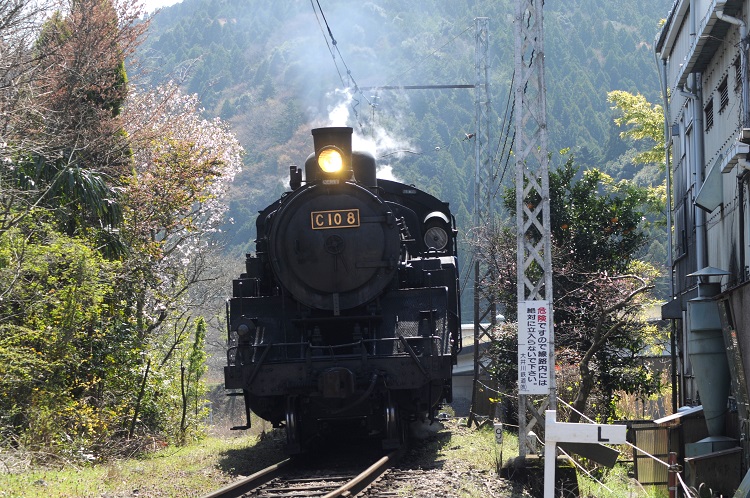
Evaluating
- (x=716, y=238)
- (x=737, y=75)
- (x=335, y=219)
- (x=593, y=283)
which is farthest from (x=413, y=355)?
(x=593, y=283)

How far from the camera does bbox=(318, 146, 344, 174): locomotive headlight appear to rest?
11.3 metres

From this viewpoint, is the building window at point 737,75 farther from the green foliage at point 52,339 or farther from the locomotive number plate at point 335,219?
the green foliage at point 52,339

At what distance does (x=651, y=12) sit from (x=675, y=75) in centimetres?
10795

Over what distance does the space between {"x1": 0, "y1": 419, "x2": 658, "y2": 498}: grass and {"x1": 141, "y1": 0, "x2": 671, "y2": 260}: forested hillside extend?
46.5 meters

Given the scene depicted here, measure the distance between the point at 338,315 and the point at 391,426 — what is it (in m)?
1.49

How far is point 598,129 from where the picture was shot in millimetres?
81500

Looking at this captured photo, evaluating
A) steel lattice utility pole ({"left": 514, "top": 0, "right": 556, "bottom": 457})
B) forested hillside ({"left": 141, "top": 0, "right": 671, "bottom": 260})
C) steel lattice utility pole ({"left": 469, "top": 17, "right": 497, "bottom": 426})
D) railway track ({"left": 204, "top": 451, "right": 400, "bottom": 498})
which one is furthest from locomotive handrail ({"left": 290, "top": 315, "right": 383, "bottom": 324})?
forested hillside ({"left": 141, "top": 0, "right": 671, "bottom": 260})

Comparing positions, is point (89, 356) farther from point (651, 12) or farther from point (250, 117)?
point (651, 12)

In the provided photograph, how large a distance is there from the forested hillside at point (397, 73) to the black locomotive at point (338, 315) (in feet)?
157

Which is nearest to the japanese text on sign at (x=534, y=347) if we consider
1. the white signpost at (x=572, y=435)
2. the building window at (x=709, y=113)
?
the white signpost at (x=572, y=435)

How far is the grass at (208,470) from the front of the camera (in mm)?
8938

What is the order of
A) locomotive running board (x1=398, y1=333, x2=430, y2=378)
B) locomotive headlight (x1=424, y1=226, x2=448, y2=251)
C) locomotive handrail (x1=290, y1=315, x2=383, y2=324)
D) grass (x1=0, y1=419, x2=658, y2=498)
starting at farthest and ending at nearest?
locomotive headlight (x1=424, y1=226, x2=448, y2=251) < locomotive handrail (x1=290, y1=315, x2=383, y2=324) < locomotive running board (x1=398, y1=333, x2=430, y2=378) < grass (x1=0, y1=419, x2=658, y2=498)

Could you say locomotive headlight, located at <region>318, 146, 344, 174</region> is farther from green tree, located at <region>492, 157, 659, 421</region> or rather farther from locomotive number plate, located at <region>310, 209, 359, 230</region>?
green tree, located at <region>492, 157, 659, 421</region>

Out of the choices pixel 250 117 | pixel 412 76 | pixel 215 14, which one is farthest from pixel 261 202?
pixel 215 14
